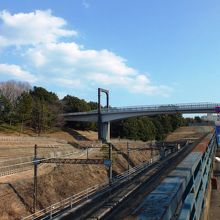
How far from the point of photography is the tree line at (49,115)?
10746 cm

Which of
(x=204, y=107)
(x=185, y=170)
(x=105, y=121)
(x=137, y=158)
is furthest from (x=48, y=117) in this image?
(x=185, y=170)

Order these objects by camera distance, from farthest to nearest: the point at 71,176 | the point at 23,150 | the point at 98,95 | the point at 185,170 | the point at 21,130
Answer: the point at 98,95, the point at 21,130, the point at 23,150, the point at 71,176, the point at 185,170

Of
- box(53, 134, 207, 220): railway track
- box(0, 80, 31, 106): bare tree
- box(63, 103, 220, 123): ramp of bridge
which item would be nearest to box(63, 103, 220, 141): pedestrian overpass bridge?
box(63, 103, 220, 123): ramp of bridge

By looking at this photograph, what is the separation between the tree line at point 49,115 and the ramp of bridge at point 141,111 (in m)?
7.00

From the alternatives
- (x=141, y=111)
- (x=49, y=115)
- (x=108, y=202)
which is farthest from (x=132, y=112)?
(x=108, y=202)

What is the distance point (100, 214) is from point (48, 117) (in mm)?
90160

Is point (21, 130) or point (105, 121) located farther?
point (105, 121)

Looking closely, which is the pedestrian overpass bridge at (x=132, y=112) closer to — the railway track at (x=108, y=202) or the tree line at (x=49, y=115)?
the tree line at (x=49, y=115)

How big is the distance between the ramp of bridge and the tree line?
23.0 ft

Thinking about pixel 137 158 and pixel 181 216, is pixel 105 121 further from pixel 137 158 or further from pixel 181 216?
pixel 181 216

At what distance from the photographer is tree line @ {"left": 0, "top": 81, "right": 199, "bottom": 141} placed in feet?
353

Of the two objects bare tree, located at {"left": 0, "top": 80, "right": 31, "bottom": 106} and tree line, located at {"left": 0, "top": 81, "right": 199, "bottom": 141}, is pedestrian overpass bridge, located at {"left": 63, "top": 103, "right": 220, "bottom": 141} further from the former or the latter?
bare tree, located at {"left": 0, "top": 80, "right": 31, "bottom": 106}

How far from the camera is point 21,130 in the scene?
357 ft

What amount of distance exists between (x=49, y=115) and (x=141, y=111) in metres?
26.8
